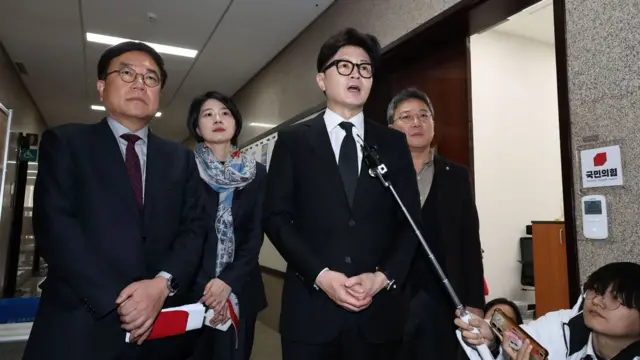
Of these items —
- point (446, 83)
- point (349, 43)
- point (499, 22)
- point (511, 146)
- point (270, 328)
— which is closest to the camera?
point (349, 43)

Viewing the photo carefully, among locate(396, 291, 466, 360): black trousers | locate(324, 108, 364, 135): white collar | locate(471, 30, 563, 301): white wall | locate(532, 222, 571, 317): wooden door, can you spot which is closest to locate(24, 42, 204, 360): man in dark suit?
locate(324, 108, 364, 135): white collar

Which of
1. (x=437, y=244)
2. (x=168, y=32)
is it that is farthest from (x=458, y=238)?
(x=168, y=32)

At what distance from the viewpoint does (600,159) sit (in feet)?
5.13

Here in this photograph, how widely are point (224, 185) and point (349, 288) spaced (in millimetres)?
887

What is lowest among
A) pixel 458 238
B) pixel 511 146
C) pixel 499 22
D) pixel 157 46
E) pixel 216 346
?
pixel 216 346

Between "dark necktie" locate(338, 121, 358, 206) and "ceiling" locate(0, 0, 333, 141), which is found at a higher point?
"ceiling" locate(0, 0, 333, 141)

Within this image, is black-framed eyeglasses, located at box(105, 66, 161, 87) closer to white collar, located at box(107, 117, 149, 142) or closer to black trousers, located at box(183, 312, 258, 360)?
white collar, located at box(107, 117, 149, 142)

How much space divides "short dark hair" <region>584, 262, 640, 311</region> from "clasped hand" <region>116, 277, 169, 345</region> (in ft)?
4.07

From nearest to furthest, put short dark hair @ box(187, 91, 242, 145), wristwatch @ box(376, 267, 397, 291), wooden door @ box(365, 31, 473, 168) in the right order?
wristwatch @ box(376, 267, 397, 291) < short dark hair @ box(187, 91, 242, 145) < wooden door @ box(365, 31, 473, 168)

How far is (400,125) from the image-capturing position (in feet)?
6.30

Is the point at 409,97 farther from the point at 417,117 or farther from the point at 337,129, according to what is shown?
the point at 337,129

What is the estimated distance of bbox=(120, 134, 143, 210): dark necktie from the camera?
130 cm

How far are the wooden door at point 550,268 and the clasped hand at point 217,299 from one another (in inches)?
126

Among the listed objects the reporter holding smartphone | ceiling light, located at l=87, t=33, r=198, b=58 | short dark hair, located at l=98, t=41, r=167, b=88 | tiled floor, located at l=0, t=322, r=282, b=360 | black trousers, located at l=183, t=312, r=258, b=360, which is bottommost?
tiled floor, located at l=0, t=322, r=282, b=360
